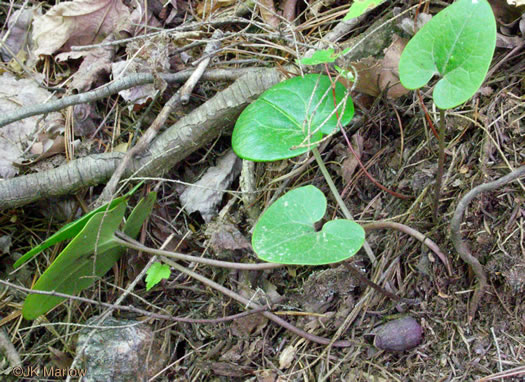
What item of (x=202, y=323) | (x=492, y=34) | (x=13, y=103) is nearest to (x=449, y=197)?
(x=492, y=34)

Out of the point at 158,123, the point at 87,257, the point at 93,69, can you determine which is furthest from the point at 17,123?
the point at 87,257

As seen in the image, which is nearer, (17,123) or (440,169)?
(440,169)

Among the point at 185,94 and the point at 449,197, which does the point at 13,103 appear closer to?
the point at 185,94

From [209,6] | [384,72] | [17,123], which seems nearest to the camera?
[384,72]

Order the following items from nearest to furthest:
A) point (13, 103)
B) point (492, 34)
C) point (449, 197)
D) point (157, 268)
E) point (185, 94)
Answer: point (492, 34), point (449, 197), point (157, 268), point (185, 94), point (13, 103)

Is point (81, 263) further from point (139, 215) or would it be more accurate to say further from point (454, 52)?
point (454, 52)

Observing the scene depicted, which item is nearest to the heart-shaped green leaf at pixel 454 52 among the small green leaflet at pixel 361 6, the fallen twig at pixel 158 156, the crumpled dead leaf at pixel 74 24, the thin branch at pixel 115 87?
the small green leaflet at pixel 361 6
